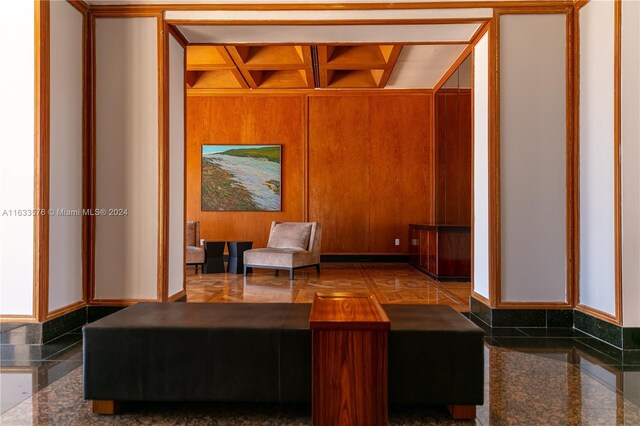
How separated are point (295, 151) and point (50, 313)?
5103 mm

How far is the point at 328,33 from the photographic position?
389 cm

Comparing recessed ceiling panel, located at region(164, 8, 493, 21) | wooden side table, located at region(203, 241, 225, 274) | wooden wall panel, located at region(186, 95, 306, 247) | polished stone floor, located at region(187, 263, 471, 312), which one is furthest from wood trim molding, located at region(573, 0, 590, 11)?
wooden side table, located at region(203, 241, 225, 274)

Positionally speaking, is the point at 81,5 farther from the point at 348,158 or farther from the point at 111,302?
the point at 348,158

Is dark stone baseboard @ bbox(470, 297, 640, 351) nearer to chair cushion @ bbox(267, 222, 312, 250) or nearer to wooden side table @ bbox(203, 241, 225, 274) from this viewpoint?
chair cushion @ bbox(267, 222, 312, 250)

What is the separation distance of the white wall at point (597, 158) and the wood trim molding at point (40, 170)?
3.93 meters

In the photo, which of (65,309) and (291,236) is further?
(291,236)

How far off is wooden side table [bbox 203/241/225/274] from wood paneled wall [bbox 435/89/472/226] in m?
3.52

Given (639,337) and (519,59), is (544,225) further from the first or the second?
(519,59)

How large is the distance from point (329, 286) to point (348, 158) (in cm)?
295

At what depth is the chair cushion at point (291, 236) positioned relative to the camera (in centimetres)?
641

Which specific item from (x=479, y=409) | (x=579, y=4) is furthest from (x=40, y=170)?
(x=579, y=4)

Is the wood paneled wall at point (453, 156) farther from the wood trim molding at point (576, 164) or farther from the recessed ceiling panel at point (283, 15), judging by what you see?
the recessed ceiling panel at point (283, 15)

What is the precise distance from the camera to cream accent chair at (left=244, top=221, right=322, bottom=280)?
19.6 feet

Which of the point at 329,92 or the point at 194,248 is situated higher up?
the point at 329,92
